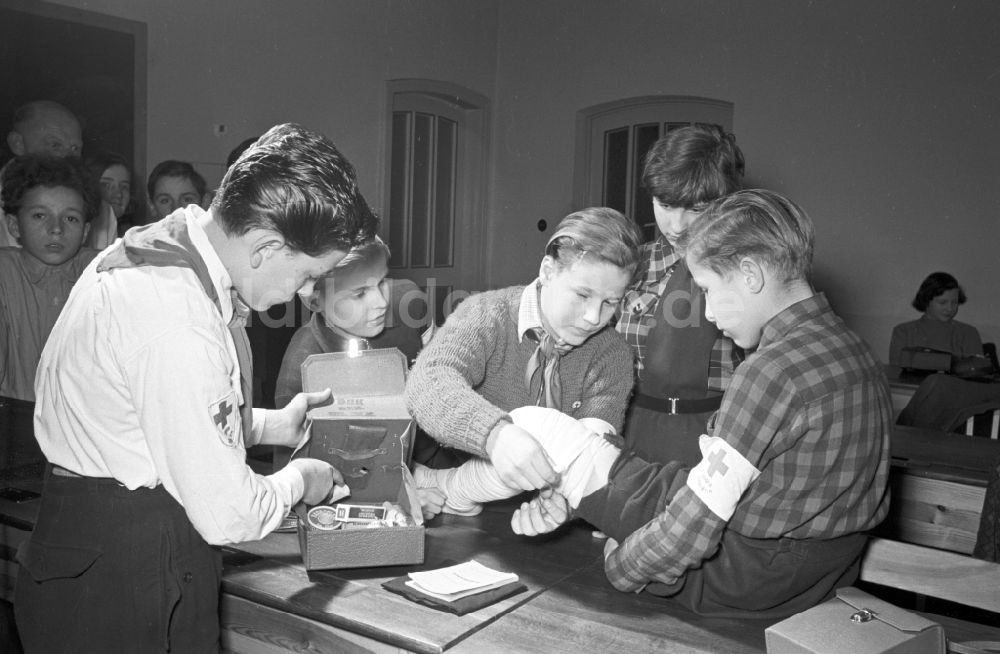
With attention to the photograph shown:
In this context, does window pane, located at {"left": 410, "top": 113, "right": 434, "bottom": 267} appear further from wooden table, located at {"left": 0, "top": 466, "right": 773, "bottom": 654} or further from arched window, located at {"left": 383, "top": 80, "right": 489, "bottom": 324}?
wooden table, located at {"left": 0, "top": 466, "right": 773, "bottom": 654}

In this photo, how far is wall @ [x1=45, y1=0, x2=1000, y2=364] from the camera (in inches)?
223

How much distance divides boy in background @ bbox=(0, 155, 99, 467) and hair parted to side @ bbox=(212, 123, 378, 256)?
5.27 ft

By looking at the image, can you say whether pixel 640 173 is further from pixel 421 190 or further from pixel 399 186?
pixel 399 186

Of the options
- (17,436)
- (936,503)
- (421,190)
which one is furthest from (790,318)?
(421,190)

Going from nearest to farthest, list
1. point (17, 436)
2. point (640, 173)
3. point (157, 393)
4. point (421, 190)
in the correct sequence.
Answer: point (157, 393) < point (17, 436) < point (421, 190) < point (640, 173)

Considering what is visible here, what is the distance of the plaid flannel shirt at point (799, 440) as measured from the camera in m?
1.40

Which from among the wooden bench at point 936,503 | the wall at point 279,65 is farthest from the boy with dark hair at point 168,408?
the wall at point 279,65

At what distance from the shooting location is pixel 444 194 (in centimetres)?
731

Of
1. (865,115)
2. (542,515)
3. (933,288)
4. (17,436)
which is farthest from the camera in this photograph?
(865,115)

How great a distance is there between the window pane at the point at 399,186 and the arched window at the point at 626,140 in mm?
1570

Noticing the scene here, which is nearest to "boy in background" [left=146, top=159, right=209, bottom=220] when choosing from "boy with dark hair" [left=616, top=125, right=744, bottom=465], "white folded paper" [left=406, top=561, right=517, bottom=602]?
"boy with dark hair" [left=616, top=125, right=744, bottom=465]

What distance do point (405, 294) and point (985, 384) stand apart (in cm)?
322

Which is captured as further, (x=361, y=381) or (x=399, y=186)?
(x=399, y=186)

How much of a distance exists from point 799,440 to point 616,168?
20.1ft
